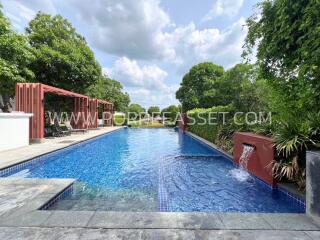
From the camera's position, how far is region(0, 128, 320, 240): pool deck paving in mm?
3061

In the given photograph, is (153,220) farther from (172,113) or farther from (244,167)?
(172,113)

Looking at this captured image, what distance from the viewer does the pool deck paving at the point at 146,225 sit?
10.0 ft

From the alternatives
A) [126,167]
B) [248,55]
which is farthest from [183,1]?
Result: [126,167]

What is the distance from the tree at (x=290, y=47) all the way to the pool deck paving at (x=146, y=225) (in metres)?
2.17

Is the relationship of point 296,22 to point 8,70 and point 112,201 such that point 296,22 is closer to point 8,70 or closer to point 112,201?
point 112,201

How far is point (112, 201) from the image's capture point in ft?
16.5

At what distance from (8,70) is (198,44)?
1220cm

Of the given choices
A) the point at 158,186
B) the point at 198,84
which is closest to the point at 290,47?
the point at 158,186

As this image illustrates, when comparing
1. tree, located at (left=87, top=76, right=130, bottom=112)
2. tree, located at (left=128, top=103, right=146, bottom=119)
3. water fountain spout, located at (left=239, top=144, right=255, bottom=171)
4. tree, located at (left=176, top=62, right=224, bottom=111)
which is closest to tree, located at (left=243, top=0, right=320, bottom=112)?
water fountain spout, located at (left=239, top=144, right=255, bottom=171)

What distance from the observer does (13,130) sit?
1007cm

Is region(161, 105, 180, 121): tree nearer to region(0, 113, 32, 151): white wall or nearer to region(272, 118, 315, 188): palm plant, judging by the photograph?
region(0, 113, 32, 151): white wall

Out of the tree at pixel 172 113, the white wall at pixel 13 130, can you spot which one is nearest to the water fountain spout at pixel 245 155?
the white wall at pixel 13 130

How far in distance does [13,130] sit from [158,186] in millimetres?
7216

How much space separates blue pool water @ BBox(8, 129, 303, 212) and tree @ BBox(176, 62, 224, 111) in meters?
23.8
